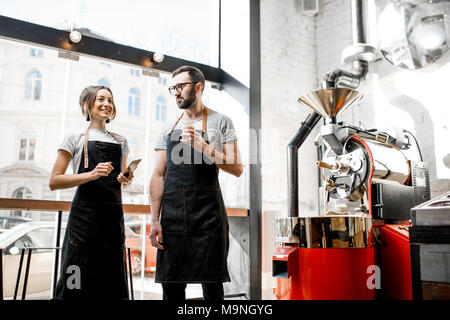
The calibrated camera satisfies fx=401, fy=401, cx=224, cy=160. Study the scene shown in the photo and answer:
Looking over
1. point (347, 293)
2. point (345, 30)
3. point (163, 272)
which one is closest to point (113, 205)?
point (163, 272)

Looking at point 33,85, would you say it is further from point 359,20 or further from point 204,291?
point 359,20

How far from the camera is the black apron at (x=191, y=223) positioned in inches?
77.0

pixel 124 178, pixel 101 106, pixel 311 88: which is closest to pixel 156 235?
pixel 124 178

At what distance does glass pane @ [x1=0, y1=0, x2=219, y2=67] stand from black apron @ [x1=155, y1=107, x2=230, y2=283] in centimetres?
190

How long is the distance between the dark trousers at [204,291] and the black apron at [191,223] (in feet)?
0.11

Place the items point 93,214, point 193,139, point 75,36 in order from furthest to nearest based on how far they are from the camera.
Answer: point 75,36 → point 93,214 → point 193,139

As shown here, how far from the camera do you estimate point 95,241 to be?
202 centimetres

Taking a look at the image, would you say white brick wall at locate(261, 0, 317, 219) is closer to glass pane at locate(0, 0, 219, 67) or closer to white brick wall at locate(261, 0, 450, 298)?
white brick wall at locate(261, 0, 450, 298)

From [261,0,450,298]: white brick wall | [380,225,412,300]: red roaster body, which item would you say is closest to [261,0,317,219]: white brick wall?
[261,0,450,298]: white brick wall

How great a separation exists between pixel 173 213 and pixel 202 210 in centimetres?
15

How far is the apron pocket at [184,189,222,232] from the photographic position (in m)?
1.99
